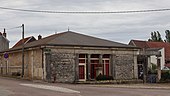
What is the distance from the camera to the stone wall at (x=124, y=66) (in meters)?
45.3

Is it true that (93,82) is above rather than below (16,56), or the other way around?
below

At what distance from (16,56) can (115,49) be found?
13513mm

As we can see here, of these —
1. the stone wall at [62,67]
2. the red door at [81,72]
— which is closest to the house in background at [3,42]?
the red door at [81,72]

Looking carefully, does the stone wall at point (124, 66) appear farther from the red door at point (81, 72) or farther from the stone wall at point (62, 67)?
the stone wall at point (62, 67)

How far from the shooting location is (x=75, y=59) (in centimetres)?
4156

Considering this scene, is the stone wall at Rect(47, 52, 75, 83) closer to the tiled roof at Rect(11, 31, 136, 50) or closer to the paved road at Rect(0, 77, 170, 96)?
the tiled roof at Rect(11, 31, 136, 50)

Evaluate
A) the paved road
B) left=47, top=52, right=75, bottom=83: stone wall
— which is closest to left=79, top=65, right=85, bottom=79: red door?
left=47, top=52, right=75, bottom=83: stone wall

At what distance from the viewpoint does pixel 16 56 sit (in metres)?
49.0

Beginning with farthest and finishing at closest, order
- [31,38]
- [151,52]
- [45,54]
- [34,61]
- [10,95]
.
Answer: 1. [31,38]
2. [151,52]
3. [34,61]
4. [45,54]
5. [10,95]

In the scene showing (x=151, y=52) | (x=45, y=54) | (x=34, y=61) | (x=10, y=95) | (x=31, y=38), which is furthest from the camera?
(x=31, y=38)

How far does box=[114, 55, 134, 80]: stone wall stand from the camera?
45312mm

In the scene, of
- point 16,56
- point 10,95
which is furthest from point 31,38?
point 10,95

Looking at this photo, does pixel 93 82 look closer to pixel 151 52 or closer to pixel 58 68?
pixel 58 68

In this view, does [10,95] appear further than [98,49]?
No
